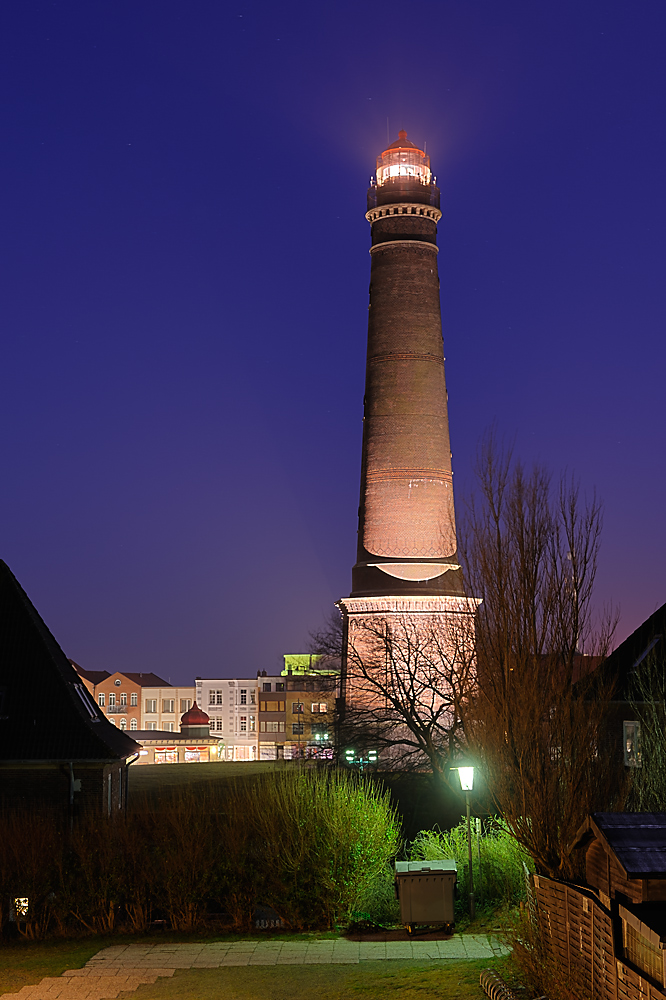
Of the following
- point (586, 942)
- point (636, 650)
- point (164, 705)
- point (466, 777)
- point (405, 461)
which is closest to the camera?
point (586, 942)

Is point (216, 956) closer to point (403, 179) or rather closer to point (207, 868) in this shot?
point (207, 868)

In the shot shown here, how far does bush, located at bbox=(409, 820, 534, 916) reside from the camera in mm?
19234

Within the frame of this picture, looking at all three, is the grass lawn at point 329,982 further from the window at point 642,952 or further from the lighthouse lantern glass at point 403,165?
the lighthouse lantern glass at point 403,165

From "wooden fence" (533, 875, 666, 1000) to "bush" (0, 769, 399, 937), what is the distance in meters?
5.82

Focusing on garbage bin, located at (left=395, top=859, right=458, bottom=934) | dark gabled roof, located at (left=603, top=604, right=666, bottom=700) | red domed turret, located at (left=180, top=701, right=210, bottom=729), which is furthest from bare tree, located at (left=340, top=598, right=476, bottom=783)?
red domed turret, located at (left=180, top=701, right=210, bottom=729)

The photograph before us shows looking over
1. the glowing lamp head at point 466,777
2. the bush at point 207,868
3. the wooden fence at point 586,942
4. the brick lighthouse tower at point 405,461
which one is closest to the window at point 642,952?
the wooden fence at point 586,942

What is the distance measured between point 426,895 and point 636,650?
1961cm

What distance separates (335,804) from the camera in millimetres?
19312

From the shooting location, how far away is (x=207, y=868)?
1902 centimetres

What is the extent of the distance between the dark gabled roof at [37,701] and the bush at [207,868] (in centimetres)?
517

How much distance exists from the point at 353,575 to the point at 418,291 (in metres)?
10.5

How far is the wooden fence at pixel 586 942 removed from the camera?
1049 cm

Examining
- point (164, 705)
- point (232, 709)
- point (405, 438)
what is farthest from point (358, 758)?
point (164, 705)

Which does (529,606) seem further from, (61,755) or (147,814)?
(61,755)
